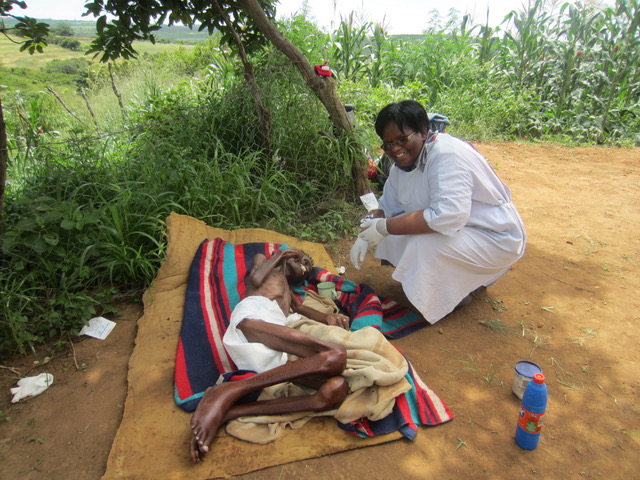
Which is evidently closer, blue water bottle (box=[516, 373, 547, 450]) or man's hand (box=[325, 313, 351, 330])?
blue water bottle (box=[516, 373, 547, 450])

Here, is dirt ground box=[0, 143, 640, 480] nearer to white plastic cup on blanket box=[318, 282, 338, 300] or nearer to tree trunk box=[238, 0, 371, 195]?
white plastic cup on blanket box=[318, 282, 338, 300]

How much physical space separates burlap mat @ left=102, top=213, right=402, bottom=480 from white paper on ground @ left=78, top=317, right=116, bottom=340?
0.72 ft

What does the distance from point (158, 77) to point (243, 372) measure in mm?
7058

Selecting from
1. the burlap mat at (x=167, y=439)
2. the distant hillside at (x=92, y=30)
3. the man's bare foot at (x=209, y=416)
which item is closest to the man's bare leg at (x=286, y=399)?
the man's bare foot at (x=209, y=416)

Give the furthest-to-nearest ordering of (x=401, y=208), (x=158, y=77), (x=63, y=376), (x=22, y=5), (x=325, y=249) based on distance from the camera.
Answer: (x=158, y=77)
(x=325, y=249)
(x=401, y=208)
(x=22, y=5)
(x=63, y=376)

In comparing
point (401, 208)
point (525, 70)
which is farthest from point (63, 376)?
point (525, 70)

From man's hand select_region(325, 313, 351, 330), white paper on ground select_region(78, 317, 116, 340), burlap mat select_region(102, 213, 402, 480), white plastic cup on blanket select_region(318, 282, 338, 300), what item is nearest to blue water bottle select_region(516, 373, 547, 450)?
burlap mat select_region(102, 213, 402, 480)

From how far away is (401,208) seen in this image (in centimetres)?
308

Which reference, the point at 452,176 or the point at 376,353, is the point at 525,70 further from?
the point at 376,353

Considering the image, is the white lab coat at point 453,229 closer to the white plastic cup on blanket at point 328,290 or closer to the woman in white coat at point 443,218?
the woman in white coat at point 443,218

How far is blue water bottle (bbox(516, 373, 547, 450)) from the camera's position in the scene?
1.77 meters

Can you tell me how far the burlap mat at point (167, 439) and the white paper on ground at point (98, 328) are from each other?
220mm

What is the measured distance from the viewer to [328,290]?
2.99 metres

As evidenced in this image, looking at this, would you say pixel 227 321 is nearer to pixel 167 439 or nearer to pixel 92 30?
pixel 167 439
